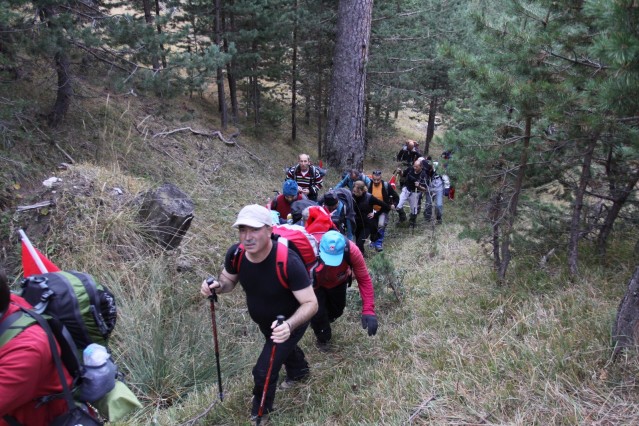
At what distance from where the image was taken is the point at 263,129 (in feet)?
49.6

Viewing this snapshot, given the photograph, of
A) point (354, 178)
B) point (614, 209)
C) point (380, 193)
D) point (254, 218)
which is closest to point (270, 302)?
point (254, 218)

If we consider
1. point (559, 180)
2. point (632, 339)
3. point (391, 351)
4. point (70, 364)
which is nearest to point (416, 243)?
point (559, 180)

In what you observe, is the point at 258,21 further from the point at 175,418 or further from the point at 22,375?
the point at 22,375

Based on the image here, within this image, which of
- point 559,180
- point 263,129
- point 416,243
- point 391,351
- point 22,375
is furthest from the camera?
point 263,129

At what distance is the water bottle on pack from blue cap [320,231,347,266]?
206cm

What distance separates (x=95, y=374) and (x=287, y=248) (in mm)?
1530

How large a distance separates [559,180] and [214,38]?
10381mm

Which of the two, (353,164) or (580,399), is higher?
(580,399)

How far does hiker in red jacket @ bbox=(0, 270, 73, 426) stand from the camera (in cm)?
200

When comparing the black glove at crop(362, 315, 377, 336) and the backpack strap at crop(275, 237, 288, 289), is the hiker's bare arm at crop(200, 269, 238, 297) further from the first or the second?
the black glove at crop(362, 315, 377, 336)

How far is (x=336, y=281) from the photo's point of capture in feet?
14.6

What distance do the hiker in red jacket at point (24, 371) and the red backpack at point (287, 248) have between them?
149 centimetres

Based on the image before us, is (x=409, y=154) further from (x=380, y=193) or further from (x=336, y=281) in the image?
(x=336, y=281)

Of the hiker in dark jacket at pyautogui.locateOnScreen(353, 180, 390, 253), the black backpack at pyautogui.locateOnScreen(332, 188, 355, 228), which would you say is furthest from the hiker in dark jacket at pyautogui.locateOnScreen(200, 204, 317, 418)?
the hiker in dark jacket at pyautogui.locateOnScreen(353, 180, 390, 253)
